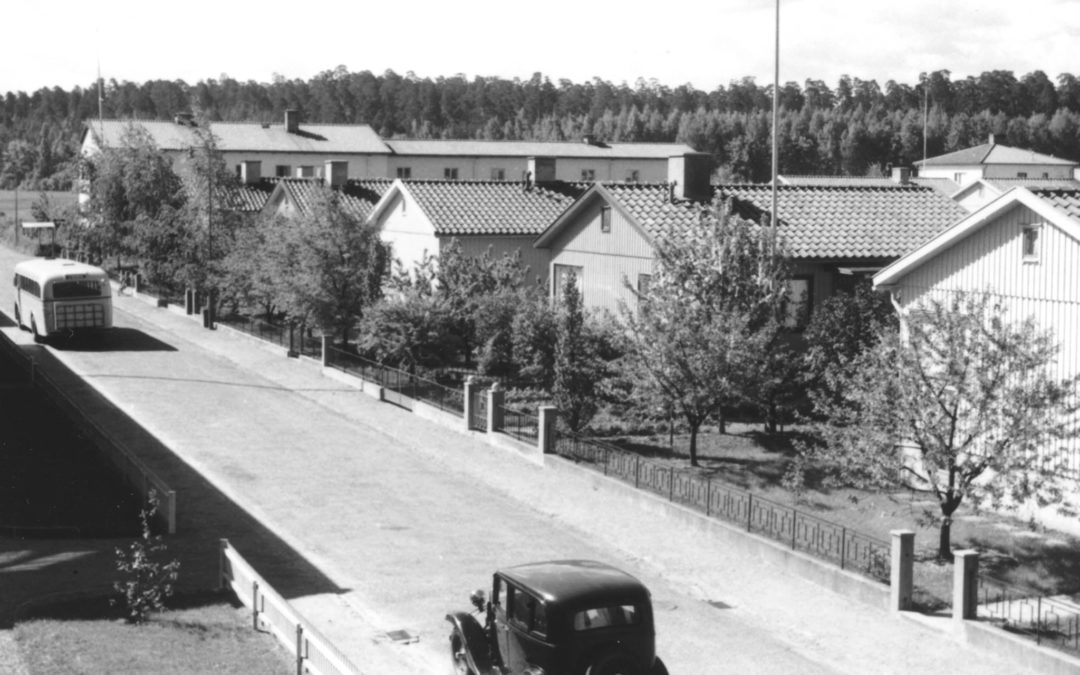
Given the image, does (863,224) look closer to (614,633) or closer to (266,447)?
(266,447)

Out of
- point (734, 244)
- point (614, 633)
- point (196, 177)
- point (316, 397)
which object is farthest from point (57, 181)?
point (614, 633)

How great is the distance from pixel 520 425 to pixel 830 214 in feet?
39.5

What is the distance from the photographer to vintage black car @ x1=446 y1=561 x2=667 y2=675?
1345 centimetres

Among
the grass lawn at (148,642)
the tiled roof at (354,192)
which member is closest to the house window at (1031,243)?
the grass lawn at (148,642)

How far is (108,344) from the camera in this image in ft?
143

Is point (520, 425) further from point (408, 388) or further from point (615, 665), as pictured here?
point (615, 665)

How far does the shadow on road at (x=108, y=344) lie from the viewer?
42.7 m

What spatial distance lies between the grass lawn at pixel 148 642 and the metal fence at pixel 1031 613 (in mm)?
9539

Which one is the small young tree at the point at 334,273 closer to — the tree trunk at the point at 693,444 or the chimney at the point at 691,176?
the chimney at the point at 691,176

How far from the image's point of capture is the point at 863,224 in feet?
116

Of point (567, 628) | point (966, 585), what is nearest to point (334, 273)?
point (966, 585)

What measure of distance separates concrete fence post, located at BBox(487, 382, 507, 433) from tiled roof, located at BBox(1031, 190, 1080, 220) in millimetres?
12570

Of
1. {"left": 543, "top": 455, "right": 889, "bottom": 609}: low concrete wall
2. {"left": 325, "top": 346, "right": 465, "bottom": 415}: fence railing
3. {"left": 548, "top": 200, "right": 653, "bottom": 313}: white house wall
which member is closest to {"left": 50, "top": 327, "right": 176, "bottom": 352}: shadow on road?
{"left": 325, "top": 346, "right": 465, "bottom": 415}: fence railing

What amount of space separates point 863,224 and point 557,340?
11469mm
